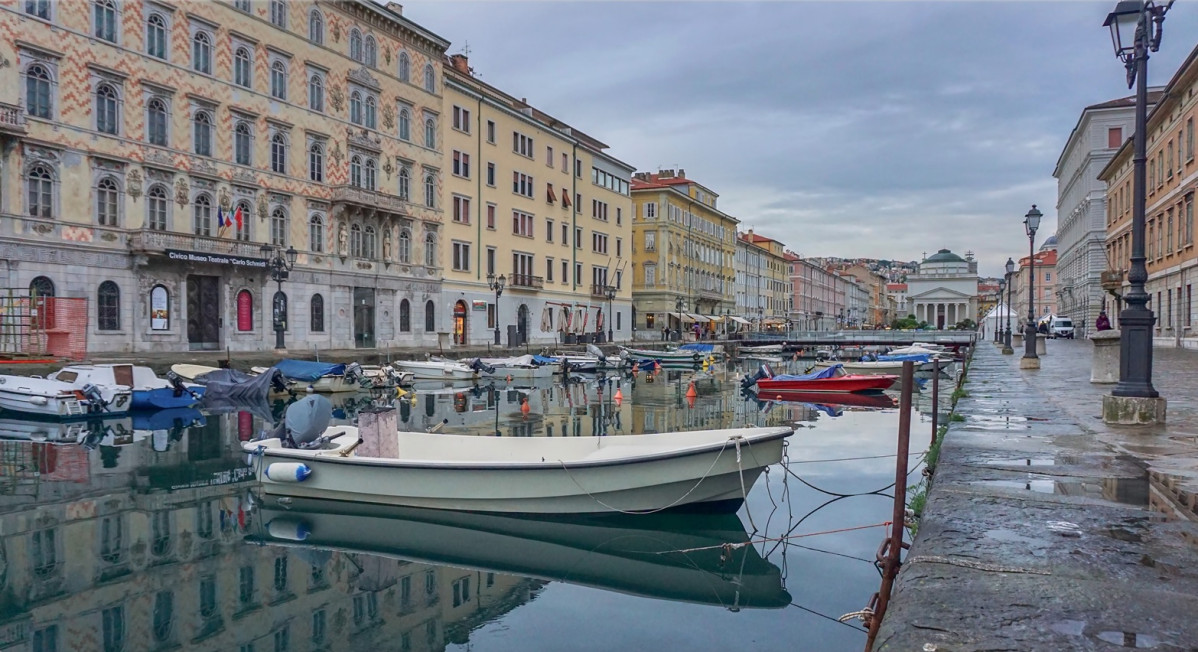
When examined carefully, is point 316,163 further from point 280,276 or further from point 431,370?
point 431,370

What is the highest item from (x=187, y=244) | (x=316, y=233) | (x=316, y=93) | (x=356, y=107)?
(x=316, y=93)

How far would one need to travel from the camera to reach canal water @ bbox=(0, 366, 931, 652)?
22.5ft

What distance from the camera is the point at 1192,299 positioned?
115 feet

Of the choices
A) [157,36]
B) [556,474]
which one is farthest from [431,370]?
[556,474]

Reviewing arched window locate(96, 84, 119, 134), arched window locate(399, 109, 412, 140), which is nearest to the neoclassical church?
arched window locate(399, 109, 412, 140)

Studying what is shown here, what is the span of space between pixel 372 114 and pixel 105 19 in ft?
46.2

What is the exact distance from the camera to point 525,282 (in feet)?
176

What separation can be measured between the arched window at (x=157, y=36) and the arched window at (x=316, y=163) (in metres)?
7.94

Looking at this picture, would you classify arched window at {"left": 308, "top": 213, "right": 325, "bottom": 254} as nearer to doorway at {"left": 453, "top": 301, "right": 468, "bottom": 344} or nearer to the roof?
doorway at {"left": 453, "top": 301, "right": 468, "bottom": 344}

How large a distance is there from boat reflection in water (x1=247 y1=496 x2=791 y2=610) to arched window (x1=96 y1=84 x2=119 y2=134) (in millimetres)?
25425

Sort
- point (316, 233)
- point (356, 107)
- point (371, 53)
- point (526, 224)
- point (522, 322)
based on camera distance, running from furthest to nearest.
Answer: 1. point (526, 224)
2. point (522, 322)
3. point (371, 53)
4. point (356, 107)
5. point (316, 233)

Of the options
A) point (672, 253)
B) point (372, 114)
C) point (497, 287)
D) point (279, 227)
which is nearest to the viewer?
point (279, 227)

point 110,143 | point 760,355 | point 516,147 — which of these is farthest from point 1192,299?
point 110,143

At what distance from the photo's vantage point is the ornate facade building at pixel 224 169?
91.7ft
